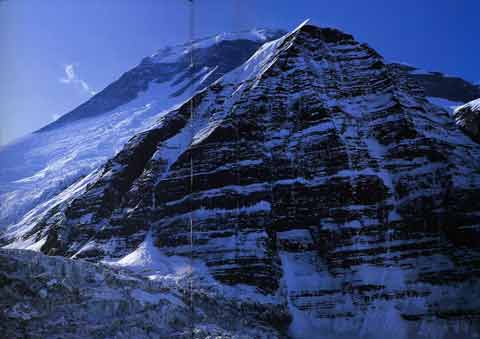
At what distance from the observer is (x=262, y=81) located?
2702 inches

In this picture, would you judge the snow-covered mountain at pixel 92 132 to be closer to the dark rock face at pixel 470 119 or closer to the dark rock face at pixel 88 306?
the dark rock face at pixel 470 119

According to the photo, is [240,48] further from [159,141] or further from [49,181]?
[159,141]

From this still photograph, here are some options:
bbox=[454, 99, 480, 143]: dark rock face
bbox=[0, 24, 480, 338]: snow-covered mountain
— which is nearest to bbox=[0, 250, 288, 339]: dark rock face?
bbox=[0, 24, 480, 338]: snow-covered mountain

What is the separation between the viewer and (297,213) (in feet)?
173

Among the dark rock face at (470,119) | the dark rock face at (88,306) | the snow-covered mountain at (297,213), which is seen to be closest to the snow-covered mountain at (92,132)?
the snow-covered mountain at (297,213)

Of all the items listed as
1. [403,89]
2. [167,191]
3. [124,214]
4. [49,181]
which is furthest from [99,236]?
[49,181]

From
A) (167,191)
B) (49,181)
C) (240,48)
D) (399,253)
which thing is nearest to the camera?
(399,253)

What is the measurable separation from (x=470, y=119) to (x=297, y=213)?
35.7 m

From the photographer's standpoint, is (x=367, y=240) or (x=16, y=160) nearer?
(x=367, y=240)

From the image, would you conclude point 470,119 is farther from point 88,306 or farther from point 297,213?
point 88,306

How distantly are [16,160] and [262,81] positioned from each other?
337 ft

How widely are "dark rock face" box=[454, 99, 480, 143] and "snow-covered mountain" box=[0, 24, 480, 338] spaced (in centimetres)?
379

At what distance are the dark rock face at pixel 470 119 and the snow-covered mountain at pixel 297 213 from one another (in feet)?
12.4

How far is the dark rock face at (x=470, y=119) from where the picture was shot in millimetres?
64000
